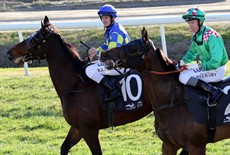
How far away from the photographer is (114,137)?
9781mm

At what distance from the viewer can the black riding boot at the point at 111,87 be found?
7973 millimetres

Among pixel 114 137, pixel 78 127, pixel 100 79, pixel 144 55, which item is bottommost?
pixel 114 137

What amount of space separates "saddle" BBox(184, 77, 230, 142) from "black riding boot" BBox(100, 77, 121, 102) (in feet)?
4.45

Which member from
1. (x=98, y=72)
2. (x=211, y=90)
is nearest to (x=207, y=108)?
(x=211, y=90)

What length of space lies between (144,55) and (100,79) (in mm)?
1530

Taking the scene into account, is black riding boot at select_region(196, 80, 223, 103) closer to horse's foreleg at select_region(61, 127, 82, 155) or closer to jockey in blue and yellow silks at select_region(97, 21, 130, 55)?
jockey in blue and yellow silks at select_region(97, 21, 130, 55)

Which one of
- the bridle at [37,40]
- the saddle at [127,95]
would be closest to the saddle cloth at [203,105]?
the saddle at [127,95]

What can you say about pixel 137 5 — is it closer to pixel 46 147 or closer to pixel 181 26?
pixel 181 26

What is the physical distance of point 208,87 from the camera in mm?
6805

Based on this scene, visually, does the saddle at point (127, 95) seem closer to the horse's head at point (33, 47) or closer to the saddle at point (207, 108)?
the horse's head at point (33, 47)

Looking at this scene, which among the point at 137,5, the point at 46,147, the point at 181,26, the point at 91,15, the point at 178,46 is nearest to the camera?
the point at 46,147

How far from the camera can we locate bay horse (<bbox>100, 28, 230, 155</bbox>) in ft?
21.6

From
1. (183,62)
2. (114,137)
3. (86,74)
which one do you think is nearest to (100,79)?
(86,74)

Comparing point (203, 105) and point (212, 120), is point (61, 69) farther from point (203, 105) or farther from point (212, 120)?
point (212, 120)
